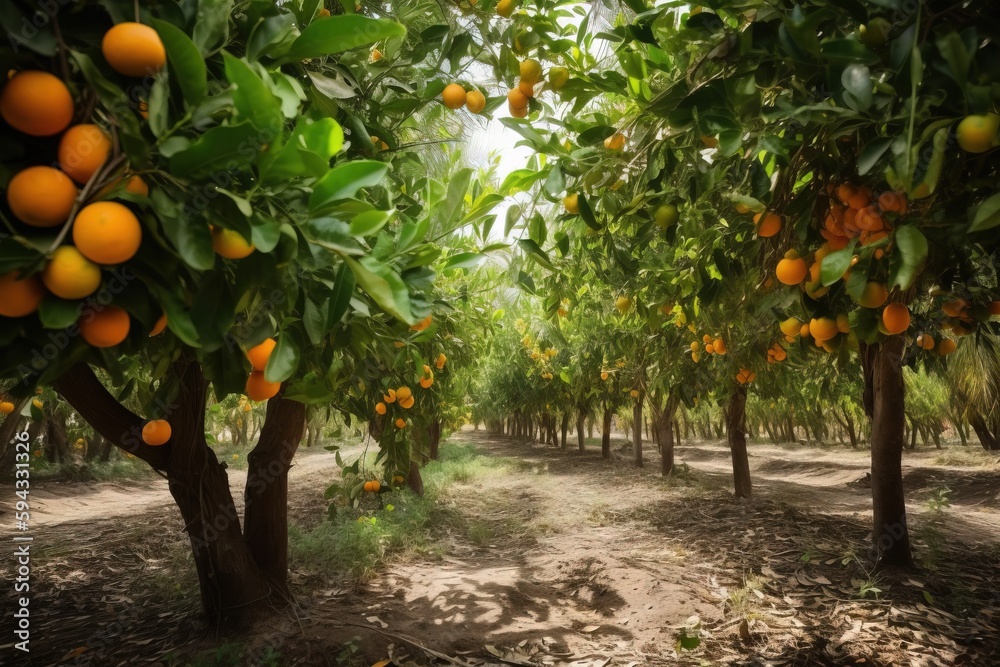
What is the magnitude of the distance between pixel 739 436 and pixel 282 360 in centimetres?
763

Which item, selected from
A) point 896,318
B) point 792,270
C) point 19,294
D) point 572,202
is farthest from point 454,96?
point 896,318

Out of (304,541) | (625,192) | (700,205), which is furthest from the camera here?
(304,541)

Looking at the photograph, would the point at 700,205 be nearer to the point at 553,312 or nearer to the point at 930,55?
the point at 553,312

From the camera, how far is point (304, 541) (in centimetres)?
518

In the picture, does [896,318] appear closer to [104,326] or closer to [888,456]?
[104,326]

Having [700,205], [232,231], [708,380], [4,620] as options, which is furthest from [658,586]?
[4,620]

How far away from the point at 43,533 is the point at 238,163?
308 inches

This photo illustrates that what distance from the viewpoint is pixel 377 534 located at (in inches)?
212

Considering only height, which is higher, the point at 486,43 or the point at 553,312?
the point at 486,43

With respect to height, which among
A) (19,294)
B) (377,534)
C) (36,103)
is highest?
(36,103)

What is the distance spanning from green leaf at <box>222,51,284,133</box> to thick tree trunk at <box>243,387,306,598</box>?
10.5ft

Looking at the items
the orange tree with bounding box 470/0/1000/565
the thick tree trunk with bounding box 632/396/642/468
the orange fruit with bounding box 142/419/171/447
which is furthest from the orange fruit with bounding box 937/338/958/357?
the thick tree trunk with bounding box 632/396/642/468

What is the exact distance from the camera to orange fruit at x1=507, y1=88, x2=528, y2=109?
1.68 meters

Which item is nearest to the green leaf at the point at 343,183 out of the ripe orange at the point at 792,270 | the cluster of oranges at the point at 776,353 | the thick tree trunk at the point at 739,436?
the ripe orange at the point at 792,270
